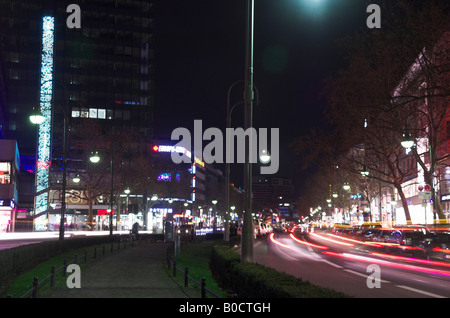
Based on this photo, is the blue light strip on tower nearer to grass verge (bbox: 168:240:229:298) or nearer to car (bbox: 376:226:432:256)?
grass verge (bbox: 168:240:229:298)

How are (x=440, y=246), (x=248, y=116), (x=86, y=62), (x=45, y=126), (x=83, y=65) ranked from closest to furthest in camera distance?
(x=248, y=116)
(x=440, y=246)
(x=45, y=126)
(x=83, y=65)
(x=86, y=62)

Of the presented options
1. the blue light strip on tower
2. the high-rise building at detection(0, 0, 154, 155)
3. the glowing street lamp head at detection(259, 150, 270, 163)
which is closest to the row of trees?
the glowing street lamp head at detection(259, 150, 270, 163)

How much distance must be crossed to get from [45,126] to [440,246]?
63.3 metres

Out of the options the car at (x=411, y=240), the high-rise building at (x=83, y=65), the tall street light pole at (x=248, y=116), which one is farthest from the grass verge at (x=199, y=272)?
the high-rise building at (x=83, y=65)

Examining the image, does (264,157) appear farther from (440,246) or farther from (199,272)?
(440,246)

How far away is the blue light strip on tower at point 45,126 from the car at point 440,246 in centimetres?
5813

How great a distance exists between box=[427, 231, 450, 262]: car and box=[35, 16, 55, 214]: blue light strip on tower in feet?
191

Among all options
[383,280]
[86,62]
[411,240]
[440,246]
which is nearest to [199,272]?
[383,280]

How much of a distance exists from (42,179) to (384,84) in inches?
2168

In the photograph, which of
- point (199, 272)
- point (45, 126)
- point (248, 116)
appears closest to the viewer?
point (248, 116)

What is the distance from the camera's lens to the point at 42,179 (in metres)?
72.6

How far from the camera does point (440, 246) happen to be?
26016mm
